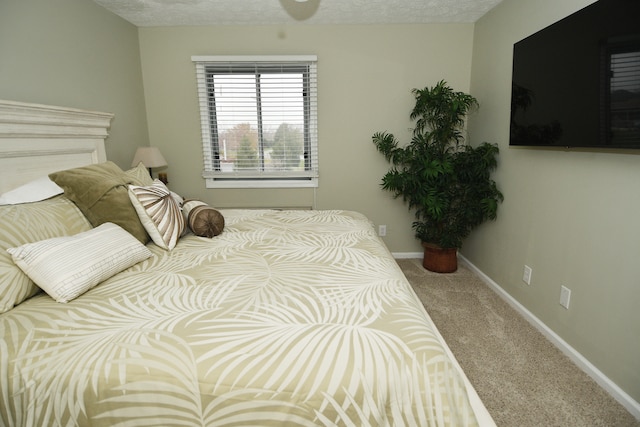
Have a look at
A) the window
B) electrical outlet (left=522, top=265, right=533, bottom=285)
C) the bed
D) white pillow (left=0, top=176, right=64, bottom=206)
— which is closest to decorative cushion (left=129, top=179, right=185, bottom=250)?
the bed

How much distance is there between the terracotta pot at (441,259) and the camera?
3078mm

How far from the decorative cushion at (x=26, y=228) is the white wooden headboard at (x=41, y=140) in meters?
0.40

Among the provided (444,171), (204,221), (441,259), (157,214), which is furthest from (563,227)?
(157,214)

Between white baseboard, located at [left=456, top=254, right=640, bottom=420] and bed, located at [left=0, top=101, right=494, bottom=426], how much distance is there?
108 centimetres

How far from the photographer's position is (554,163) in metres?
2.04

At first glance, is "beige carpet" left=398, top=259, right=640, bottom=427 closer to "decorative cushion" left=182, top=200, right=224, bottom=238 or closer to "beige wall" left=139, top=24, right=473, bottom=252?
"beige wall" left=139, top=24, right=473, bottom=252

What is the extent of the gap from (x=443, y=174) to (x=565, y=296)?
1.34m

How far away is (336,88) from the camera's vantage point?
321 centimetres

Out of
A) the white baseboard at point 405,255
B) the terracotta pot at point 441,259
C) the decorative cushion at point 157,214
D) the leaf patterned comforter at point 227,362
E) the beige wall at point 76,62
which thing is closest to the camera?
the leaf patterned comforter at point 227,362

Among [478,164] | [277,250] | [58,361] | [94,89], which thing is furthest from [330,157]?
[58,361]

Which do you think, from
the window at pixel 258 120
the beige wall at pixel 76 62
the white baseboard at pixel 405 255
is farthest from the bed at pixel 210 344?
the white baseboard at pixel 405 255

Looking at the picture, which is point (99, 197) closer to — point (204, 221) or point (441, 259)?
point (204, 221)

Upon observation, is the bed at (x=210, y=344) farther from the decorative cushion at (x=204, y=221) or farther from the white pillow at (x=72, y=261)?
the decorative cushion at (x=204, y=221)

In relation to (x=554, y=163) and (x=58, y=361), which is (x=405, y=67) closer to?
(x=554, y=163)
